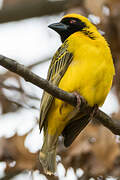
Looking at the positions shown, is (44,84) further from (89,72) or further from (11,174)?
(11,174)

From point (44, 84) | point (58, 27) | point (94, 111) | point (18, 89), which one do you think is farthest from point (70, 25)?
point (44, 84)

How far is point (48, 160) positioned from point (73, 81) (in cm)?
115

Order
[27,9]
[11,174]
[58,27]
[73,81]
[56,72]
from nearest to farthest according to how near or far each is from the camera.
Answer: [73,81] < [56,72] < [11,174] < [58,27] < [27,9]

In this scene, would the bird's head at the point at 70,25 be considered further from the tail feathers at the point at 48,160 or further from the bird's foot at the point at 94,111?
the tail feathers at the point at 48,160

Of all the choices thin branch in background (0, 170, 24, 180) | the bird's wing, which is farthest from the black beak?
thin branch in background (0, 170, 24, 180)

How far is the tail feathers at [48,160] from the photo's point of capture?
526cm

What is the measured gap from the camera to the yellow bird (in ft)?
16.2

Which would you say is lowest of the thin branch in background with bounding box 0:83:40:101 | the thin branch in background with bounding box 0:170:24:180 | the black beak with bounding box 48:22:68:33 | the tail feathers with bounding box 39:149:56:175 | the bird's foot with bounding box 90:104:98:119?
the thin branch in background with bounding box 0:170:24:180

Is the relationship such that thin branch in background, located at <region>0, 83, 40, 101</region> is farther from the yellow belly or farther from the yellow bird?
the yellow belly

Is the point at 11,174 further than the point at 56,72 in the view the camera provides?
Yes

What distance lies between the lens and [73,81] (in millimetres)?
4895

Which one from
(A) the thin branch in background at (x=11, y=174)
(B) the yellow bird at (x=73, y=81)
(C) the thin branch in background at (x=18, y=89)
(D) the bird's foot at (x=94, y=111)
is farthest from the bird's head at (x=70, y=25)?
(A) the thin branch in background at (x=11, y=174)

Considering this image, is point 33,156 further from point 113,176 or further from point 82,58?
point 82,58

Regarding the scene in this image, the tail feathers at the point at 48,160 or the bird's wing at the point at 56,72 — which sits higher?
the bird's wing at the point at 56,72
